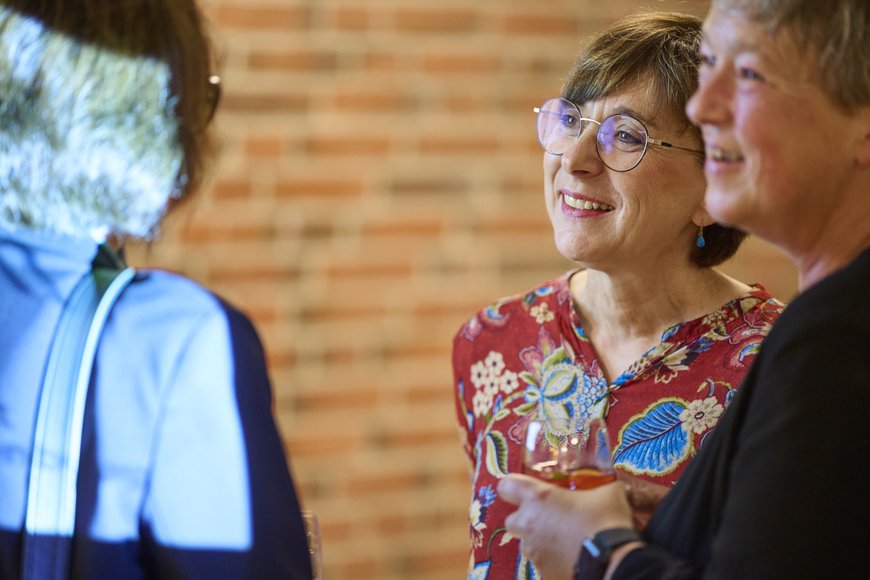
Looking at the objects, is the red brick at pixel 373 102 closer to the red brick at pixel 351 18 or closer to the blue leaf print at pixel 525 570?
the red brick at pixel 351 18

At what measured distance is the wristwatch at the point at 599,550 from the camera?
3.64ft

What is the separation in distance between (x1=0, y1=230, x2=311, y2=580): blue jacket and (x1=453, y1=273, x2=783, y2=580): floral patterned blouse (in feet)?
2.19

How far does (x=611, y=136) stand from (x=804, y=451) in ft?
2.93

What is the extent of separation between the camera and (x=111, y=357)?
1.12 metres

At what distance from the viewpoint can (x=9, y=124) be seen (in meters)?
1.16

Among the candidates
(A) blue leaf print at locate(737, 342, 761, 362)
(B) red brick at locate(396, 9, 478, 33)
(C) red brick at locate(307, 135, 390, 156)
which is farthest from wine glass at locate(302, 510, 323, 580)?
(B) red brick at locate(396, 9, 478, 33)

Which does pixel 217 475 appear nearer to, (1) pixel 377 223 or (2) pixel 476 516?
(2) pixel 476 516

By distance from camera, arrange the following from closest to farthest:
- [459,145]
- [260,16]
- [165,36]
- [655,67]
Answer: [165,36] → [655,67] → [260,16] → [459,145]

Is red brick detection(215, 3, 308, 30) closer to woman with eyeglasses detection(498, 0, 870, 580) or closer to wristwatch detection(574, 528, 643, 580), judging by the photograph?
woman with eyeglasses detection(498, 0, 870, 580)

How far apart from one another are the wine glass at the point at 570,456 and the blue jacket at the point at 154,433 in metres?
0.29

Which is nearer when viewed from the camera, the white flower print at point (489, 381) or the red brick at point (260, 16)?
the white flower print at point (489, 381)

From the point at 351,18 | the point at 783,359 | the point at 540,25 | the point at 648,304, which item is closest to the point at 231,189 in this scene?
the point at 351,18

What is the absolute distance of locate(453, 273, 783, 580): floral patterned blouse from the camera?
168cm

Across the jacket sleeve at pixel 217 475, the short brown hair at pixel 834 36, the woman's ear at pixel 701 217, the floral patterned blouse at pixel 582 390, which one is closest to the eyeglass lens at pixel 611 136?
the woman's ear at pixel 701 217
